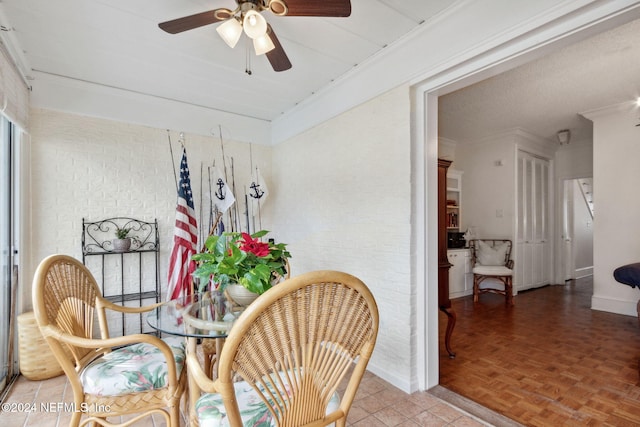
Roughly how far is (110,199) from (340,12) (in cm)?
272

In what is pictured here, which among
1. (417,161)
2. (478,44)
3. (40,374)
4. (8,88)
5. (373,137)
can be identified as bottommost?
(40,374)

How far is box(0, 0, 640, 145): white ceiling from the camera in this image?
1971 mm

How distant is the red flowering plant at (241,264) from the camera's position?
4.59ft

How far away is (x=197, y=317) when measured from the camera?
156cm

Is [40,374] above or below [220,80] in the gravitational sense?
below

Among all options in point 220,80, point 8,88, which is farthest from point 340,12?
point 8,88

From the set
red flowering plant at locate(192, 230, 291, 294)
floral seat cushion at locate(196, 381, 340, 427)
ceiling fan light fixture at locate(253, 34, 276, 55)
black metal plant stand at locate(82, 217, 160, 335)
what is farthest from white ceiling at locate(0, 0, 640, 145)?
floral seat cushion at locate(196, 381, 340, 427)

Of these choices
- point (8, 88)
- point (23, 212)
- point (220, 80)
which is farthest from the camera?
point (220, 80)

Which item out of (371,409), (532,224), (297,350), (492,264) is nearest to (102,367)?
(297,350)

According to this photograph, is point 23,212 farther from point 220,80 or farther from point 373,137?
point 373,137

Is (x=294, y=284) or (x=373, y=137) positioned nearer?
(x=294, y=284)

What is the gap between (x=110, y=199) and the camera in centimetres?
305

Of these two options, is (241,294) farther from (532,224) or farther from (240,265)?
(532,224)

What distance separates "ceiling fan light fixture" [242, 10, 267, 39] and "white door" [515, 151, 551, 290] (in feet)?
16.1
